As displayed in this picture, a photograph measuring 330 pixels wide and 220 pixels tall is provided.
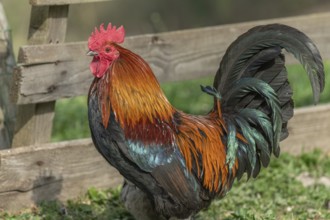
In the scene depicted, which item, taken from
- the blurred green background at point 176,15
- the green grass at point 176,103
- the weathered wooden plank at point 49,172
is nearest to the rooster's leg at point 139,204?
the weathered wooden plank at point 49,172

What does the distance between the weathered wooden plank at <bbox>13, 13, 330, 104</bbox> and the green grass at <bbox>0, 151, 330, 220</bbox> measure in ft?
2.95

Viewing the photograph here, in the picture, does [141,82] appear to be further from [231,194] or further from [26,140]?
[231,194]

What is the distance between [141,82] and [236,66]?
2.30 feet

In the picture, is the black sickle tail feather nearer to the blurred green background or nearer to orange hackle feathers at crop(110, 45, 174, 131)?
orange hackle feathers at crop(110, 45, 174, 131)

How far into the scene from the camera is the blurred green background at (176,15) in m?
8.88

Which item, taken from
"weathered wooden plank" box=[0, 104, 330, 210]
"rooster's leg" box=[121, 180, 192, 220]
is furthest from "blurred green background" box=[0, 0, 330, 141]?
"rooster's leg" box=[121, 180, 192, 220]

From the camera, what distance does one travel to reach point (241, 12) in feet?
49.9

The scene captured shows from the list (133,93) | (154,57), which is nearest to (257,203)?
(154,57)

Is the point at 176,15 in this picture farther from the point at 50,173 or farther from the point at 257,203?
the point at 50,173

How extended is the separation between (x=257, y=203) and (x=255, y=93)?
1.42 m

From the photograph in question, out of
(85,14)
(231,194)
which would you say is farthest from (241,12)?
(231,194)

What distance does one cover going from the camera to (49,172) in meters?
5.18

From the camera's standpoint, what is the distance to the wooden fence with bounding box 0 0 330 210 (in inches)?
193

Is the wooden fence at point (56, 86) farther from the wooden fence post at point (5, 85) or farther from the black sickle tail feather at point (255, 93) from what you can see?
the black sickle tail feather at point (255, 93)
